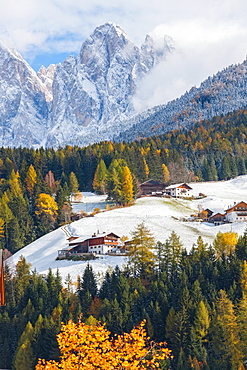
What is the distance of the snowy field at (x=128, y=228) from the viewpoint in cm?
8394

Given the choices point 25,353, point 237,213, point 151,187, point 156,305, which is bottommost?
point 25,353

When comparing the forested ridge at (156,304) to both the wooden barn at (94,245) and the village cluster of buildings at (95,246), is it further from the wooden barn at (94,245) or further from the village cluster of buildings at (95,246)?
the wooden barn at (94,245)

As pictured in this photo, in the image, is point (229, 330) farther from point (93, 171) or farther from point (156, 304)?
point (93, 171)

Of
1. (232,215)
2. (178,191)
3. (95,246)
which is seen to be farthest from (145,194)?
(95,246)

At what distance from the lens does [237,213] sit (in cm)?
10525

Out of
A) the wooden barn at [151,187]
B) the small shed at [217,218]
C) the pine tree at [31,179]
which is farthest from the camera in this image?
the wooden barn at [151,187]

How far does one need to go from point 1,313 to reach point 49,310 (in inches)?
306

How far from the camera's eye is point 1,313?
7175 centimetres

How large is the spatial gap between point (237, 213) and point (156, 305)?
153ft

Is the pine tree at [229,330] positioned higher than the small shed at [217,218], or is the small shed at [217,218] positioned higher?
the small shed at [217,218]

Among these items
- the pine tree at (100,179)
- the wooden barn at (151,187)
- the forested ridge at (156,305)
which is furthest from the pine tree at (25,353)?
the pine tree at (100,179)

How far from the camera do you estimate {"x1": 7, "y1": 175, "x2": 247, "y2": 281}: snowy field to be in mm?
83938

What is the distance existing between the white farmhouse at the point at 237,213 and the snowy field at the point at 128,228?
6182mm

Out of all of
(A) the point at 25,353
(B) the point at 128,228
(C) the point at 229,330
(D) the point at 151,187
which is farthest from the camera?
(D) the point at 151,187
